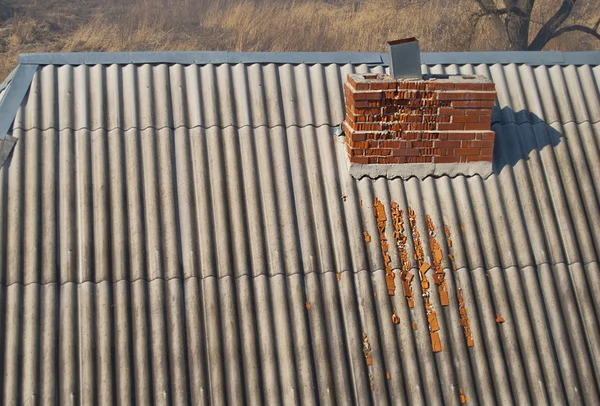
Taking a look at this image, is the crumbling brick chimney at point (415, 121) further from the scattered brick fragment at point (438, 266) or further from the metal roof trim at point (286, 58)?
the metal roof trim at point (286, 58)

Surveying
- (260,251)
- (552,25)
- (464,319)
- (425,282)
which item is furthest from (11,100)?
(552,25)

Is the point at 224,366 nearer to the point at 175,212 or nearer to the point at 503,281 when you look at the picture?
the point at 175,212

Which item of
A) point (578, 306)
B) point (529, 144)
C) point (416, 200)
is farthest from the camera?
point (529, 144)

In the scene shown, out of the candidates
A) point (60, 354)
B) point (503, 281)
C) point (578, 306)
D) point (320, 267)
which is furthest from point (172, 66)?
point (578, 306)

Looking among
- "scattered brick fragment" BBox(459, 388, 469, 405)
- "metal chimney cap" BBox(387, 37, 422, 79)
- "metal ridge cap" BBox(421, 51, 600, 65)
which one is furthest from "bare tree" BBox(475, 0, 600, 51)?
"scattered brick fragment" BBox(459, 388, 469, 405)

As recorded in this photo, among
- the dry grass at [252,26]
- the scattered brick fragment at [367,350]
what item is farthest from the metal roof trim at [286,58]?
the dry grass at [252,26]

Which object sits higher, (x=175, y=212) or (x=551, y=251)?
(x=175, y=212)

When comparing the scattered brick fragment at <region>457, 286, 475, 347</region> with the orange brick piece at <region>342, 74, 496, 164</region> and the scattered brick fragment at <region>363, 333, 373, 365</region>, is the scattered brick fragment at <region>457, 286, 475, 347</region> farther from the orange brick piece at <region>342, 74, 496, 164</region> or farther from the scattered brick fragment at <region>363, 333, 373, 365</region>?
the orange brick piece at <region>342, 74, 496, 164</region>
